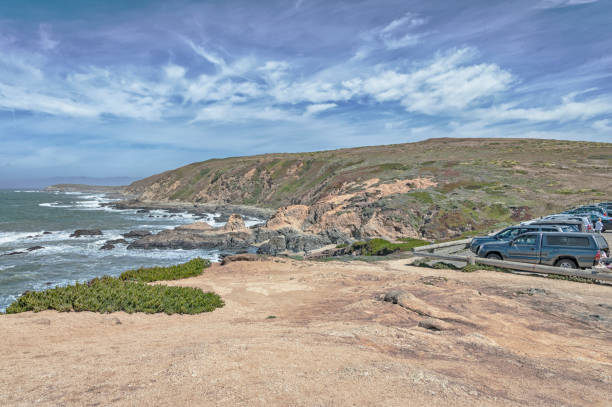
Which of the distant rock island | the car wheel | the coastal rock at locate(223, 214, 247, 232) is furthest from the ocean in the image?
the car wheel

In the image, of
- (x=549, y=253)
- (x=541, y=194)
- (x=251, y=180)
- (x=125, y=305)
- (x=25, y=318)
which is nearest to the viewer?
A: (x=25, y=318)

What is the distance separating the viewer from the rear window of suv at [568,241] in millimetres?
15281

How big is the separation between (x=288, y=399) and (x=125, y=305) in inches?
328

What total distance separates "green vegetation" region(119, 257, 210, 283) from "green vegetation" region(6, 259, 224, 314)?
3.04m

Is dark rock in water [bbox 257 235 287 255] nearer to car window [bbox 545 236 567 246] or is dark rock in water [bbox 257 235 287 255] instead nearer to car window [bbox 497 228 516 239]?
car window [bbox 497 228 516 239]

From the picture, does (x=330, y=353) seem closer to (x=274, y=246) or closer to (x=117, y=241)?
(x=274, y=246)

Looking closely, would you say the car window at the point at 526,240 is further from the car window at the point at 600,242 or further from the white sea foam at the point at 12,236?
the white sea foam at the point at 12,236

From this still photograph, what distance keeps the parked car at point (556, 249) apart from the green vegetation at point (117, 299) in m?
14.4

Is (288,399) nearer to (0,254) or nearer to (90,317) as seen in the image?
(90,317)

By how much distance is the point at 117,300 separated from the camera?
1130 cm

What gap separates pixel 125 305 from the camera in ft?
37.0

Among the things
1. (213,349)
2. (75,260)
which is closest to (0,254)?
(75,260)

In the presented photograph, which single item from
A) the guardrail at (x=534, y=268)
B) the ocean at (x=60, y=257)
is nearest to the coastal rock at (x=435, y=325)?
the guardrail at (x=534, y=268)

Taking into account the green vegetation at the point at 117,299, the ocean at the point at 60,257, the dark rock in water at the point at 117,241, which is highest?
the green vegetation at the point at 117,299
